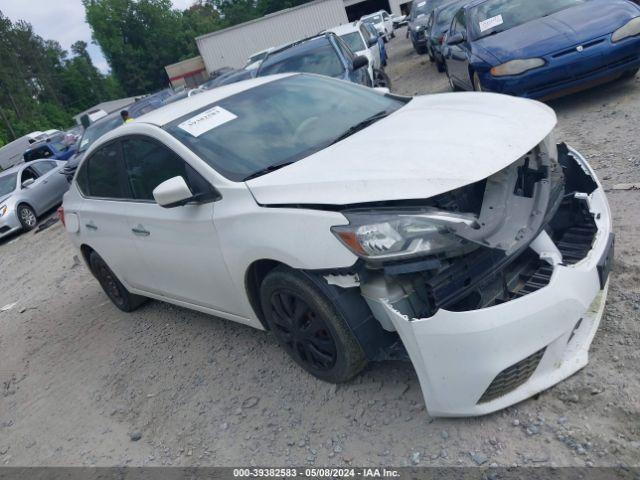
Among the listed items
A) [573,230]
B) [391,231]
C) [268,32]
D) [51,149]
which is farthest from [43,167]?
[268,32]

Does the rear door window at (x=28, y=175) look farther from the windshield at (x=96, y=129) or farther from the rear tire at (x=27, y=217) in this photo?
the windshield at (x=96, y=129)

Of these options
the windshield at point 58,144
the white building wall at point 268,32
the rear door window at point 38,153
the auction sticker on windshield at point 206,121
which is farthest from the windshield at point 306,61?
the white building wall at point 268,32

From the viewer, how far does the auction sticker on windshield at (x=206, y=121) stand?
12.0 feet

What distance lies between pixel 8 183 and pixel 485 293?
1361 centimetres

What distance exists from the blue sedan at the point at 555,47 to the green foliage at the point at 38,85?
55088 mm

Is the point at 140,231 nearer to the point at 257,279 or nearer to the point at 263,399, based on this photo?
the point at 257,279

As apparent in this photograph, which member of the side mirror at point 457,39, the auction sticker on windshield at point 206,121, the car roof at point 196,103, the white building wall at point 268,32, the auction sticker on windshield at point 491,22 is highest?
the white building wall at point 268,32

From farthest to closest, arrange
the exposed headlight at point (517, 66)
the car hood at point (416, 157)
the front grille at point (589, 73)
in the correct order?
the exposed headlight at point (517, 66) < the front grille at point (589, 73) < the car hood at point (416, 157)

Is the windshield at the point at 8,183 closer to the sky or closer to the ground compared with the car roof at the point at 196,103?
closer to the ground

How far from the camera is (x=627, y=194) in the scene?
434 centimetres

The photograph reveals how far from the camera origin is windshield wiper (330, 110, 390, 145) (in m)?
3.51

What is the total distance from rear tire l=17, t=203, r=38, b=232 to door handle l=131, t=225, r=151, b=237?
9851mm

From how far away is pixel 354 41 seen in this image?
12242 mm

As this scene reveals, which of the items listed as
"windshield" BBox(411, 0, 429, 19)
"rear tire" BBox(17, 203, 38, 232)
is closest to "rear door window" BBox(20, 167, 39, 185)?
"rear tire" BBox(17, 203, 38, 232)
